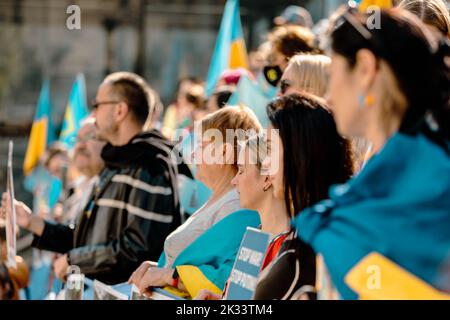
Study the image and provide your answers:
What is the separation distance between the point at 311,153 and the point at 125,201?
2.76 meters

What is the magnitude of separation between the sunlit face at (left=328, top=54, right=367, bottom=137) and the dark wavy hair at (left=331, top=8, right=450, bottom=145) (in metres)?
0.07

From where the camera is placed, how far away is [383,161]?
2.56m

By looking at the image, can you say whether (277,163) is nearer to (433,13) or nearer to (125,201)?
(433,13)

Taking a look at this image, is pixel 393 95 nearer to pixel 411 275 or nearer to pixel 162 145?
pixel 411 275

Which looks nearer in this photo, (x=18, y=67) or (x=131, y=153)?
(x=131, y=153)

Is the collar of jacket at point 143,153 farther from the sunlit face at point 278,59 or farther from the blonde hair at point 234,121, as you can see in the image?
the blonde hair at point 234,121

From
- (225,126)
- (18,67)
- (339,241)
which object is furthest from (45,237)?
(18,67)

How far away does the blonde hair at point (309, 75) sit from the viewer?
16.7ft

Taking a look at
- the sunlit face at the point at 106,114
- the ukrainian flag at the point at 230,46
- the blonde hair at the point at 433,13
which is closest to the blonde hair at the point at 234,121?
the blonde hair at the point at 433,13

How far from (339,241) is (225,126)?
2.33m

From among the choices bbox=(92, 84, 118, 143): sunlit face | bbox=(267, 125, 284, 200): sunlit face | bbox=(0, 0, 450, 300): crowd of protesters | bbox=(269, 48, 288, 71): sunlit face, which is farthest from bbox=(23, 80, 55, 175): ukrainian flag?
bbox=(267, 125, 284, 200): sunlit face

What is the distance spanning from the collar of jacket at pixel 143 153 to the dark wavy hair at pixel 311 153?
2.65m

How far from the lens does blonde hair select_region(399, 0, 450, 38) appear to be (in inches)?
179

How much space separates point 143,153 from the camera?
631cm
